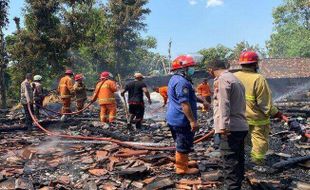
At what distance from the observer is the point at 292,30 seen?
194 ft

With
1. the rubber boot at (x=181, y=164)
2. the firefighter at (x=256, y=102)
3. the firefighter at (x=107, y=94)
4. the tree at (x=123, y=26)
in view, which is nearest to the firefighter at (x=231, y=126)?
the firefighter at (x=256, y=102)

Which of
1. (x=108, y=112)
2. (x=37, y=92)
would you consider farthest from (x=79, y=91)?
(x=108, y=112)

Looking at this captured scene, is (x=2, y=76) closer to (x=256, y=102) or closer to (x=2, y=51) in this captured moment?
(x=2, y=51)

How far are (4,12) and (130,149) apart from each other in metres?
16.6

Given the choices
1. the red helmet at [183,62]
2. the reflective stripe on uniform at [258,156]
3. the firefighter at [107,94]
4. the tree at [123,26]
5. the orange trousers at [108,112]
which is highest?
the tree at [123,26]

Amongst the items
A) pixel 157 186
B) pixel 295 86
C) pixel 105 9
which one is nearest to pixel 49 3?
pixel 105 9

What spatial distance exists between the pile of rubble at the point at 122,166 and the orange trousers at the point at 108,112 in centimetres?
199

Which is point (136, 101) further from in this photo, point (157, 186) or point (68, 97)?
point (157, 186)

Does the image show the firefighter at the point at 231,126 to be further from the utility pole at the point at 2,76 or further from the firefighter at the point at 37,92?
the utility pole at the point at 2,76

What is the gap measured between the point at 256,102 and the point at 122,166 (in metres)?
2.69

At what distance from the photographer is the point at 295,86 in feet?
108

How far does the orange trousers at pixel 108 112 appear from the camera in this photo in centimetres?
1154

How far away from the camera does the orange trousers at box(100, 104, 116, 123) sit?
11539mm

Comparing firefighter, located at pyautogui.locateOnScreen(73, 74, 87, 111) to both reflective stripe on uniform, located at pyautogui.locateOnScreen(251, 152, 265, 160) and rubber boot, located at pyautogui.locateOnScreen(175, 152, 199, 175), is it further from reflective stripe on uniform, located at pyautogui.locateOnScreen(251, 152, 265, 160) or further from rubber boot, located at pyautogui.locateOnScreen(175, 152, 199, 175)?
reflective stripe on uniform, located at pyautogui.locateOnScreen(251, 152, 265, 160)
